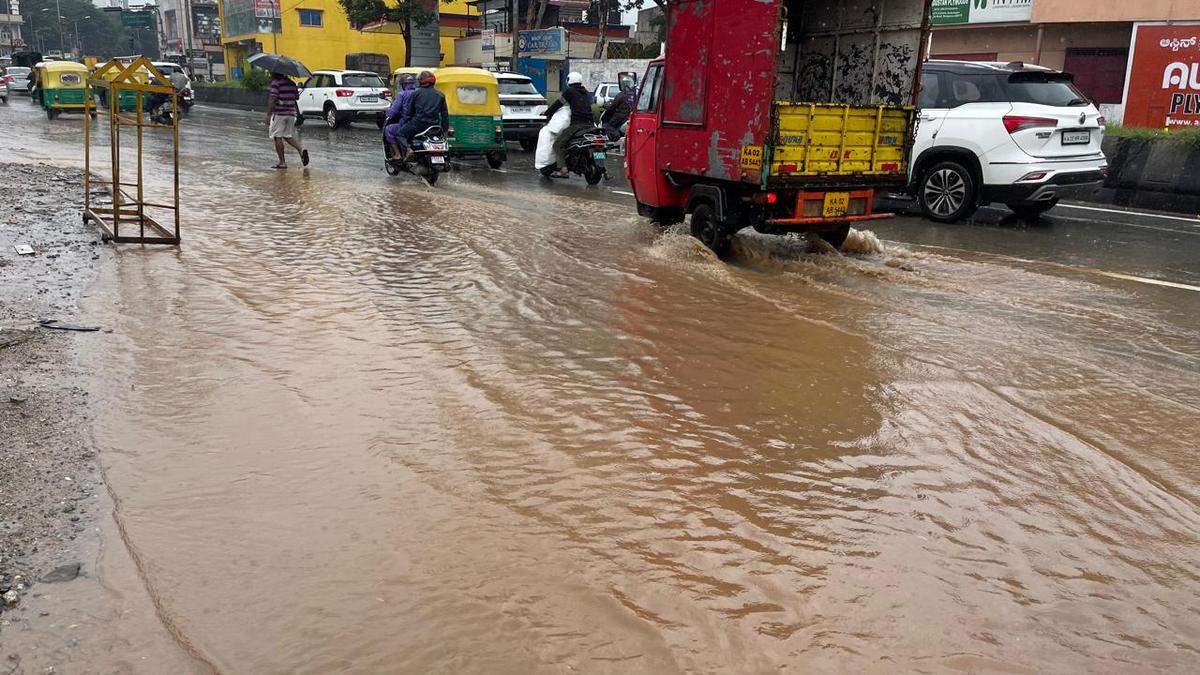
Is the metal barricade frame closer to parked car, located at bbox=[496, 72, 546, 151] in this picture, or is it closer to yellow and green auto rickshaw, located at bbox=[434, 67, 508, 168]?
yellow and green auto rickshaw, located at bbox=[434, 67, 508, 168]

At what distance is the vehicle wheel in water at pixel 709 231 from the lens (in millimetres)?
8766

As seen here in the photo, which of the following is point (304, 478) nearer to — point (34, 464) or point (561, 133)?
point (34, 464)

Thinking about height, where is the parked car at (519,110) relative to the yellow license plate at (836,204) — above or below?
above

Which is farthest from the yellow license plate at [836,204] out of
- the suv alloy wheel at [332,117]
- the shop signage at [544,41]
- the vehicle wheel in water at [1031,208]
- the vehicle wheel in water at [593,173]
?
the shop signage at [544,41]

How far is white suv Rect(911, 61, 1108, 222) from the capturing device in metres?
10.3

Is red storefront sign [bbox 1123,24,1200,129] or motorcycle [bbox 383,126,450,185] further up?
red storefront sign [bbox 1123,24,1200,129]

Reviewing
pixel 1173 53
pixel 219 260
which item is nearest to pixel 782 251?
pixel 219 260

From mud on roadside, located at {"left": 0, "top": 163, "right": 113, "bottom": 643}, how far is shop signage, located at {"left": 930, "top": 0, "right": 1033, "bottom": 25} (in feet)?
71.1

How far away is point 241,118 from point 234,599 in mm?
31883

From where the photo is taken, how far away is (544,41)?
37.3 m

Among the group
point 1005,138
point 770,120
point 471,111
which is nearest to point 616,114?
point 471,111

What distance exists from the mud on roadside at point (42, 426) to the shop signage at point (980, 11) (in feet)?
71.1

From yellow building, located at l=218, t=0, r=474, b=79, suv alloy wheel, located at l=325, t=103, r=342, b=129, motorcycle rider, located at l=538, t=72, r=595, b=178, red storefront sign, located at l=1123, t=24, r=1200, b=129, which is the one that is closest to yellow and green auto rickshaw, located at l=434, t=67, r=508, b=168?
motorcycle rider, located at l=538, t=72, r=595, b=178

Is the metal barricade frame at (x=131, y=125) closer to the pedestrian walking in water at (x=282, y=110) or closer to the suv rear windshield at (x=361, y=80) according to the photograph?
the pedestrian walking in water at (x=282, y=110)
